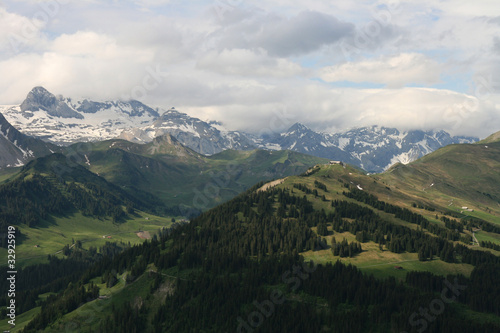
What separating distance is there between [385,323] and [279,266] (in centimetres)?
5850

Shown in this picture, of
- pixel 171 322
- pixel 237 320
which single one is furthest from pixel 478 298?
pixel 171 322

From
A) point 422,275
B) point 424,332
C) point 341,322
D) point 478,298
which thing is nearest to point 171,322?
point 341,322

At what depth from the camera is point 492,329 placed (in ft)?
486

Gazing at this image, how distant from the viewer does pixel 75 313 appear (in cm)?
18775

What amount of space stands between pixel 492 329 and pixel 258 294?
3492 inches

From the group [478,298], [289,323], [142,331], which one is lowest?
[142,331]

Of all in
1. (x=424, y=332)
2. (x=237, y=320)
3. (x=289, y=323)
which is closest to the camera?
(x=424, y=332)

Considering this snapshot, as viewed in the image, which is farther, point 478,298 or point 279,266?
point 279,266

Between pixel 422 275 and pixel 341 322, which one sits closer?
pixel 341 322

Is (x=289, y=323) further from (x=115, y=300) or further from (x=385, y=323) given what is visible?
(x=115, y=300)

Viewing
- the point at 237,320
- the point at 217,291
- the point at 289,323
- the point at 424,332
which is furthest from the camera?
the point at 217,291

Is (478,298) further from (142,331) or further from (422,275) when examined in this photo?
(142,331)

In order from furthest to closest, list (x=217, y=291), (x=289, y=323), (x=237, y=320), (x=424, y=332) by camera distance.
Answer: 1. (x=217, y=291)
2. (x=237, y=320)
3. (x=289, y=323)
4. (x=424, y=332)

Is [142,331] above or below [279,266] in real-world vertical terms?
below
